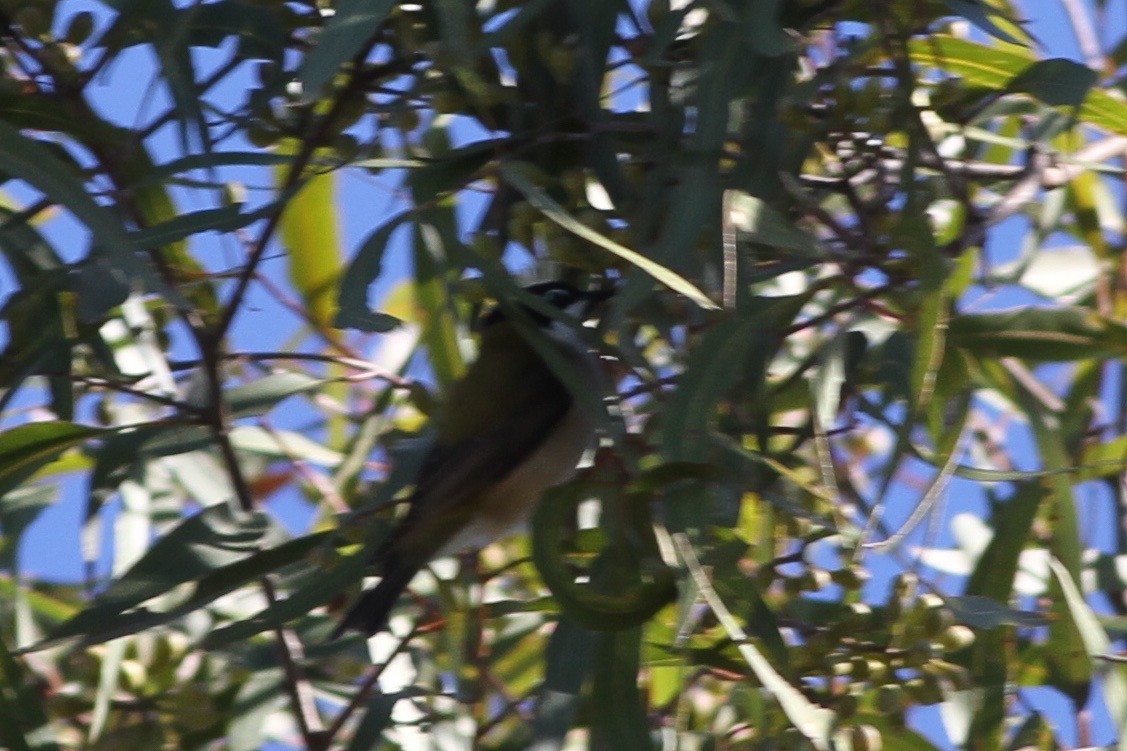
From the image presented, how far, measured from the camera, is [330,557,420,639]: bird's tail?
2.18 m

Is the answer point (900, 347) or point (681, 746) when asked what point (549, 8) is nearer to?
point (900, 347)

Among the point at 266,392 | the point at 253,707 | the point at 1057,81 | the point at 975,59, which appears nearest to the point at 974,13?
the point at 1057,81

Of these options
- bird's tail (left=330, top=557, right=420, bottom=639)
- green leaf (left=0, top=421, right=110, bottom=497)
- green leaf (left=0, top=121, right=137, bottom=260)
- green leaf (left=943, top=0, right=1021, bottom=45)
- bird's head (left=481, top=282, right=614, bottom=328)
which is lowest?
bird's tail (left=330, top=557, right=420, bottom=639)

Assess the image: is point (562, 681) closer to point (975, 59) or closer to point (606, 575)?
A: point (606, 575)

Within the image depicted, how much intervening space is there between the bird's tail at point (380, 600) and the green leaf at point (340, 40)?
2.77 ft

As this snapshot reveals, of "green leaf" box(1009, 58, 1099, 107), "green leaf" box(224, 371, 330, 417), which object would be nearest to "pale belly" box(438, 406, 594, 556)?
"green leaf" box(224, 371, 330, 417)

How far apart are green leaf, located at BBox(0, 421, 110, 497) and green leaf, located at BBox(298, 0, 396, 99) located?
69 centimetres

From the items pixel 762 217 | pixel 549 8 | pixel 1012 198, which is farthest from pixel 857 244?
pixel 549 8

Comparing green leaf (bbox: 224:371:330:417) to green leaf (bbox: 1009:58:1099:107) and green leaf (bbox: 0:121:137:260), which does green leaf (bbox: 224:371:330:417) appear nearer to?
green leaf (bbox: 0:121:137:260)

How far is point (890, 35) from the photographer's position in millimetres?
1729

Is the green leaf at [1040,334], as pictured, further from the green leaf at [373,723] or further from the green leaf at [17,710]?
the green leaf at [17,710]

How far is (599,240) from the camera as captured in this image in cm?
154

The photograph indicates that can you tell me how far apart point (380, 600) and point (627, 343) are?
663 millimetres

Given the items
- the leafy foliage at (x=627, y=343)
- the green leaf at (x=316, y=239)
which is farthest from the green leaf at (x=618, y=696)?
the green leaf at (x=316, y=239)
